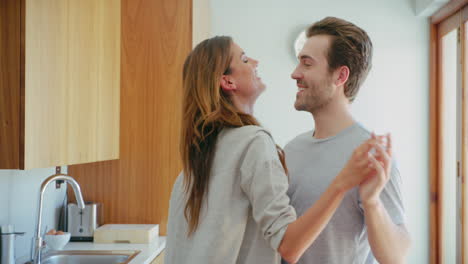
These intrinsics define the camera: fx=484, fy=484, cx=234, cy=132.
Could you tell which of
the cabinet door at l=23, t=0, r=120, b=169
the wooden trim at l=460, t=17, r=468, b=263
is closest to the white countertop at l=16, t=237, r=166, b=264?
the cabinet door at l=23, t=0, r=120, b=169

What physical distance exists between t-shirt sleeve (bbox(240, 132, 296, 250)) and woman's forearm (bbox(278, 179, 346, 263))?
19 millimetres

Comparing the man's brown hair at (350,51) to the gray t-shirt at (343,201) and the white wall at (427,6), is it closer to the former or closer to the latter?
the gray t-shirt at (343,201)

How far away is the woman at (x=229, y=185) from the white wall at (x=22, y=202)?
3.64 feet

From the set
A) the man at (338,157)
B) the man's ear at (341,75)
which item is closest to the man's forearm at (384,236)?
the man at (338,157)

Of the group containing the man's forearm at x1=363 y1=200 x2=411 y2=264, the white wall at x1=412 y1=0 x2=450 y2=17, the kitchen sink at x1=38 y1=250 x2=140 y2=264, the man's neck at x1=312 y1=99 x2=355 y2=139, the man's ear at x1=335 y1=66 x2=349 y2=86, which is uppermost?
the white wall at x1=412 y1=0 x2=450 y2=17

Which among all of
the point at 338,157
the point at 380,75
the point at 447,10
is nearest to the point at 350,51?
the point at 338,157

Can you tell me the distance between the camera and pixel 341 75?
1.55 m

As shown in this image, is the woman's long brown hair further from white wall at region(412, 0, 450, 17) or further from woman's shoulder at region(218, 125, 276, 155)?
white wall at region(412, 0, 450, 17)

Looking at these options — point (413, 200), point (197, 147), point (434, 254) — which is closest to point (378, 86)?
point (413, 200)

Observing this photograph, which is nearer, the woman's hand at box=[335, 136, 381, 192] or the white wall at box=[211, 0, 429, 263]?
the woman's hand at box=[335, 136, 381, 192]

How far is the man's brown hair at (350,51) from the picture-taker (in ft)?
5.09

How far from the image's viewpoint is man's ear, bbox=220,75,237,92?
1.36 meters

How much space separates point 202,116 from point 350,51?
1.89 feet

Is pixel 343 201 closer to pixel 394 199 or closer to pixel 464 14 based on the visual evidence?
pixel 394 199
